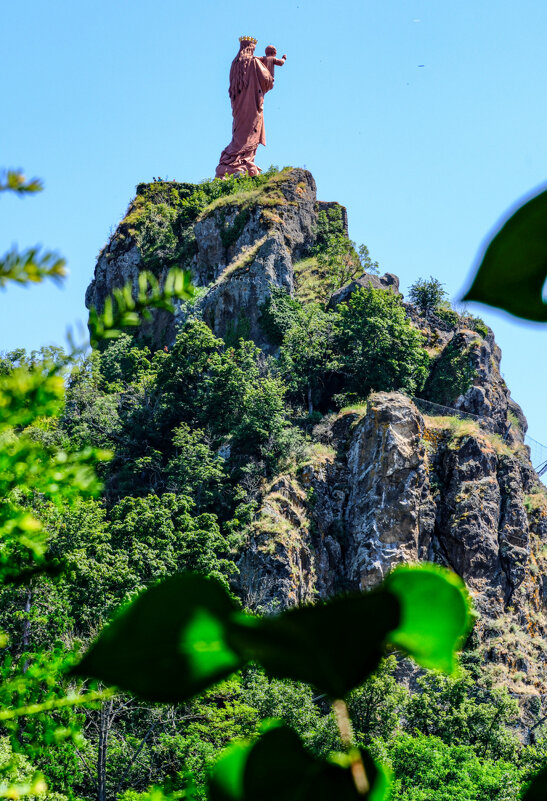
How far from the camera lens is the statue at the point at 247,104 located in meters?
25.4

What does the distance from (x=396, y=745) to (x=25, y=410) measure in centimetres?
1096

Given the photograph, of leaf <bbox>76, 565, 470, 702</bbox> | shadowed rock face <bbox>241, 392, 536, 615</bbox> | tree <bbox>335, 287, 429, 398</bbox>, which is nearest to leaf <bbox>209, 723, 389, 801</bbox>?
leaf <bbox>76, 565, 470, 702</bbox>

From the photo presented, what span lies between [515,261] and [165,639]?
18cm

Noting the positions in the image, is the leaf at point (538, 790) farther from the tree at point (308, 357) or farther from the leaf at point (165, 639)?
the tree at point (308, 357)

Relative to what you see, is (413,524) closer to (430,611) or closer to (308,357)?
(308,357)

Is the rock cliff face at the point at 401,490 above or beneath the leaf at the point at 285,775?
above

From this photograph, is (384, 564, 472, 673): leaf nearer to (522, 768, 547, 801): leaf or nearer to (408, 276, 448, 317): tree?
(522, 768, 547, 801): leaf

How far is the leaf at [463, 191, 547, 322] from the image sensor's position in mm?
266

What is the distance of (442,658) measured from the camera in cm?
26

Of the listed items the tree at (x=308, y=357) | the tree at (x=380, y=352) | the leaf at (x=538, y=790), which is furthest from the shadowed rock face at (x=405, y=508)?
the leaf at (x=538, y=790)

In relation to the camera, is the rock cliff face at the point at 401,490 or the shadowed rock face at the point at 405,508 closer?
the rock cliff face at the point at 401,490

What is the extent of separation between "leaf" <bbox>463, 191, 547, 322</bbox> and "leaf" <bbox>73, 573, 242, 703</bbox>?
0.45 ft

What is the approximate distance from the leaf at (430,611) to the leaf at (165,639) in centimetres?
6

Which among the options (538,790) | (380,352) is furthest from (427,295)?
(538,790)
